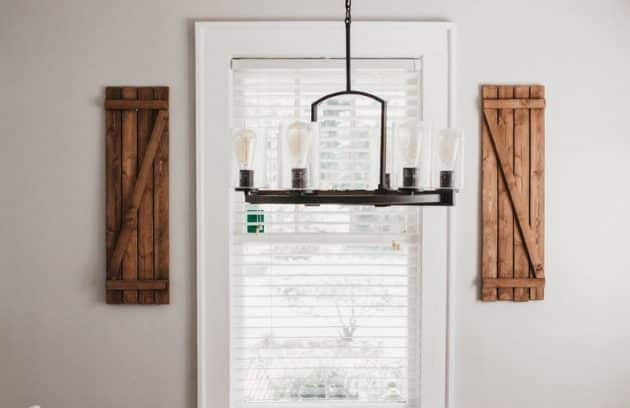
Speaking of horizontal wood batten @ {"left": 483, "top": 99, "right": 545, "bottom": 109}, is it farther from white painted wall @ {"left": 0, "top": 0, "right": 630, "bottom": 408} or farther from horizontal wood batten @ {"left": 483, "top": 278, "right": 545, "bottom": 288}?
horizontal wood batten @ {"left": 483, "top": 278, "right": 545, "bottom": 288}

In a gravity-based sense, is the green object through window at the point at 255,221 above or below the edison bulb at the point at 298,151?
below

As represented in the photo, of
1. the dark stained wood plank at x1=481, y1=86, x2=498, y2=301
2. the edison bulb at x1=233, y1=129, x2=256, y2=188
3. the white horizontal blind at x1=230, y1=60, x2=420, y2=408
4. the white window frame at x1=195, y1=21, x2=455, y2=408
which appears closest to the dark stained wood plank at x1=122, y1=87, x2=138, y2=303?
the white window frame at x1=195, y1=21, x2=455, y2=408

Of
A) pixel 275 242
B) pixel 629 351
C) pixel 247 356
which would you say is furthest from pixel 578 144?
pixel 247 356

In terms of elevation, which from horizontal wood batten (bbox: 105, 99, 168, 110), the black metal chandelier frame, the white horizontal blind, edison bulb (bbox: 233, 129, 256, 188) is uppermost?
horizontal wood batten (bbox: 105, 99, 168, 110)

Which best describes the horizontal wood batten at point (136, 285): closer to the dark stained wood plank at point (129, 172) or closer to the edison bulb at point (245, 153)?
the dark stained wood plank at point (129, 172)

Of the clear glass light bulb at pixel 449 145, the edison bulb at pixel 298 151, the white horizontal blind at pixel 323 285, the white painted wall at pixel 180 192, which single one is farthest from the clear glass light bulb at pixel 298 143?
the white painted wall at pixel 180 192

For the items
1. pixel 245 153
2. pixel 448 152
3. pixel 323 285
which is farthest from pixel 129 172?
pixel 448 152

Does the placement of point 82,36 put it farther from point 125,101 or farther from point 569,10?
point 569,10

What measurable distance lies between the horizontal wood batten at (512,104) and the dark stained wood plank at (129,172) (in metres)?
1.49

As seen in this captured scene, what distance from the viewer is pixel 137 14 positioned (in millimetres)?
2176

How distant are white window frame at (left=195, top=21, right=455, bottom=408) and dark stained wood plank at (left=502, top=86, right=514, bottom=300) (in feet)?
0.70

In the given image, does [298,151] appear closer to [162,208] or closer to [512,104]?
[162,208]

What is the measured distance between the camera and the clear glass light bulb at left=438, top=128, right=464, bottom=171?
121 centimetres

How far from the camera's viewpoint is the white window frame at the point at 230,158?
2146 millimetres
